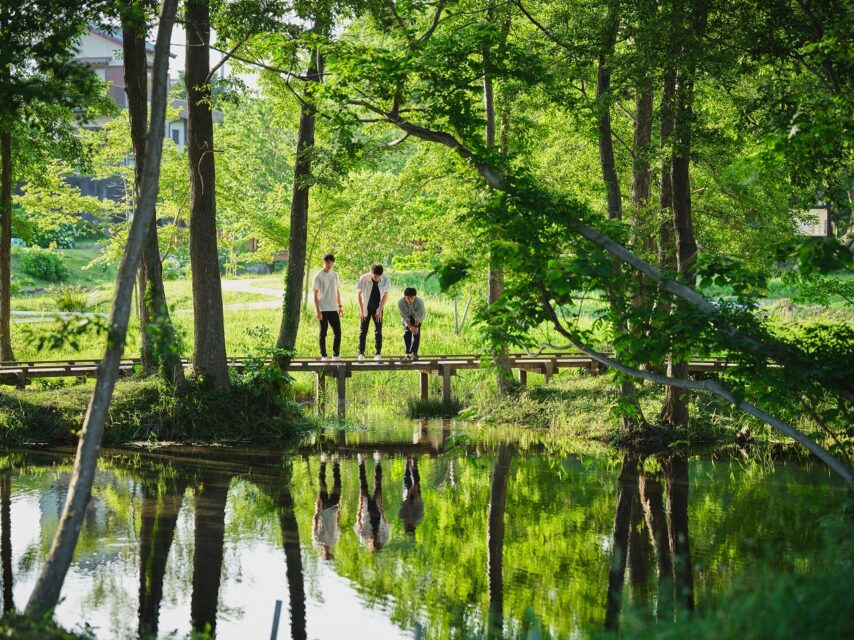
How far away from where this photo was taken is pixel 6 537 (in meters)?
11.6

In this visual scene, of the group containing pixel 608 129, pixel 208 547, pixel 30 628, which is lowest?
pixel 208 547

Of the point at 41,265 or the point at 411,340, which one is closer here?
the point at 411,340

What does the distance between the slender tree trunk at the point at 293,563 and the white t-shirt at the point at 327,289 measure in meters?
4.55

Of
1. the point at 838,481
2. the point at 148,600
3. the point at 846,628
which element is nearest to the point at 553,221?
the point at 148,600

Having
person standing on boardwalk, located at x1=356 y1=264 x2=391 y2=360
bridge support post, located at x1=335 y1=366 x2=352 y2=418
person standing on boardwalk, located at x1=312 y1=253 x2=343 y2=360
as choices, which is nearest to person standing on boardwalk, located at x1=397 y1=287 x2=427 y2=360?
person standing on boardwalk, located at x1=356 y1=264 x2=391 y2=360

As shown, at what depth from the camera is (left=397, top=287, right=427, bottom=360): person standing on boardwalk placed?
19.6m

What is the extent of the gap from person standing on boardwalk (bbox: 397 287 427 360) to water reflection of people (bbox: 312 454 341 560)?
446 centimetres

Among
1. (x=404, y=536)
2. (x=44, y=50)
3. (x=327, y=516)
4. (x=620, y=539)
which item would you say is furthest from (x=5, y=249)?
(x=620, y=539)

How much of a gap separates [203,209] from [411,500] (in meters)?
6.48

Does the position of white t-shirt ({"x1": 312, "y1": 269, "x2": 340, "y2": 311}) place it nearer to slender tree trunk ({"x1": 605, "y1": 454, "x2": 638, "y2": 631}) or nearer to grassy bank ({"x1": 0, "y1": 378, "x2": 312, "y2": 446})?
grassy bank ({"x1": 0, "y1": 378, "x2": 312, "y2": 446})

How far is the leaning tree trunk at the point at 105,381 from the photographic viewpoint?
7.51 metres

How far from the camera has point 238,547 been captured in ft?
37.6

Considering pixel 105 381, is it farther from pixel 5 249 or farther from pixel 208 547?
pixel 5 249

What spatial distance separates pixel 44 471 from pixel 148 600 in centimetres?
638
